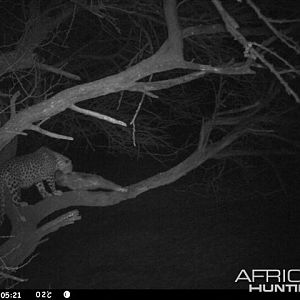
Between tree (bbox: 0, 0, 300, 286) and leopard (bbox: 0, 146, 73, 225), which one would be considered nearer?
tree (bbox: 0, 0, 300, 286)

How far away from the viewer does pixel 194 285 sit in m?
6.71

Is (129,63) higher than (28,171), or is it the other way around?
(28,171)

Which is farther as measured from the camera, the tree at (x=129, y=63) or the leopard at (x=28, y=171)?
the leopard at (x=28, y=171)

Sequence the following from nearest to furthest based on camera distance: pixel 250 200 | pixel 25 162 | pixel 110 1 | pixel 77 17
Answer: pixel 110 1 < pixel 77 17 < pixel 25 162 < pixel 250 200

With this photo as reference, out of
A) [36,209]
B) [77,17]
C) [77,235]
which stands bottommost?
[36,209]

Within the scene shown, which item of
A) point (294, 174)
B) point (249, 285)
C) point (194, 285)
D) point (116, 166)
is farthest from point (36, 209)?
→ point (116, 166)

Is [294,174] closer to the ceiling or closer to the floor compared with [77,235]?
closer to the ceiling

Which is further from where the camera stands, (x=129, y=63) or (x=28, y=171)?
(x=28, y=171)

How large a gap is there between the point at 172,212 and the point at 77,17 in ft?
16.8

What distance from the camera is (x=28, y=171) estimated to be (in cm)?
816

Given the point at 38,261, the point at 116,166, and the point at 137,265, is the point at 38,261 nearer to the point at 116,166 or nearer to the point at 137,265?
the point at 137,265

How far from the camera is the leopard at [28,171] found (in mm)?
7645

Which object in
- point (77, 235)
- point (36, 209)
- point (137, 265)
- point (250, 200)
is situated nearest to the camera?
→ point (36, 209)

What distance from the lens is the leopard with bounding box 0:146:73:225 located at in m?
7.64
